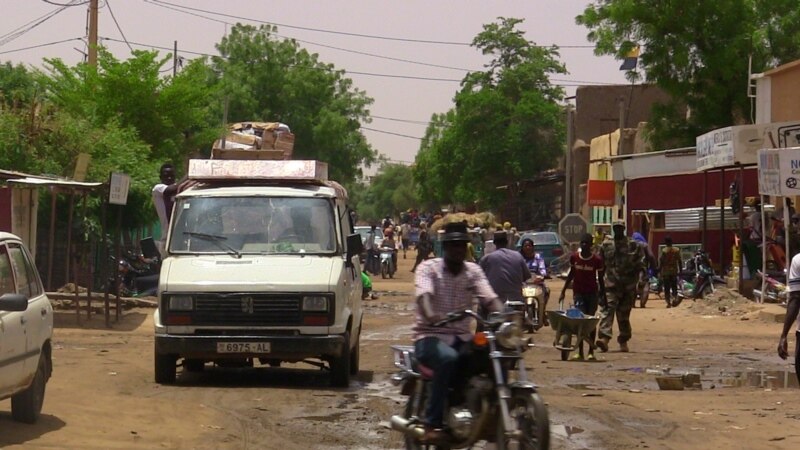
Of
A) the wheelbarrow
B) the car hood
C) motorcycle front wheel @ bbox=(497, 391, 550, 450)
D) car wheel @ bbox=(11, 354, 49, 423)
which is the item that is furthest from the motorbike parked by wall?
motorcycle front wheel @ bbox=(497, 391, 550, 450)

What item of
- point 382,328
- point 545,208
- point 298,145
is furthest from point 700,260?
point 298,145

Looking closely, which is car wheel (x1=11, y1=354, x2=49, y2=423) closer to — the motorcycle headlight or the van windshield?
the van windshield

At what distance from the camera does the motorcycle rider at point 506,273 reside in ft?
52.4

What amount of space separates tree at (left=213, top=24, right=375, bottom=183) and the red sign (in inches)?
1095

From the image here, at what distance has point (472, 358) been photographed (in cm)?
834

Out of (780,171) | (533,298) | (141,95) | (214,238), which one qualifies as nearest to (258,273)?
(214,238)

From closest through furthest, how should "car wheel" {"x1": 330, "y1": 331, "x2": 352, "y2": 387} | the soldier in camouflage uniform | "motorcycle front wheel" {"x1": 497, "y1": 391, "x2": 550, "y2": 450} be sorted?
"motorcycle front wheel" {"x1": 497, "y1": 391, "x2": 550, "y2": 450}, "car wheel" {"x1": 330, "y1": 331, "x2": 352, "y2": 387}, the soldier in camouflage uniform

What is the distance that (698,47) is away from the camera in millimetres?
44469

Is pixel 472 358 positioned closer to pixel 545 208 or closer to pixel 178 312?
pixel 178 312

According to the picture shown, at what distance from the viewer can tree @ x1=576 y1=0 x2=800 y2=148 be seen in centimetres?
4391

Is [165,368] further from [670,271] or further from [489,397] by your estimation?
[670,271]

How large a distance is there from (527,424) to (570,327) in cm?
978

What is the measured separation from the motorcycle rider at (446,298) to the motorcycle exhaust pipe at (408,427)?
0.04m

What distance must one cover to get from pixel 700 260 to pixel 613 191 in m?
18.6
